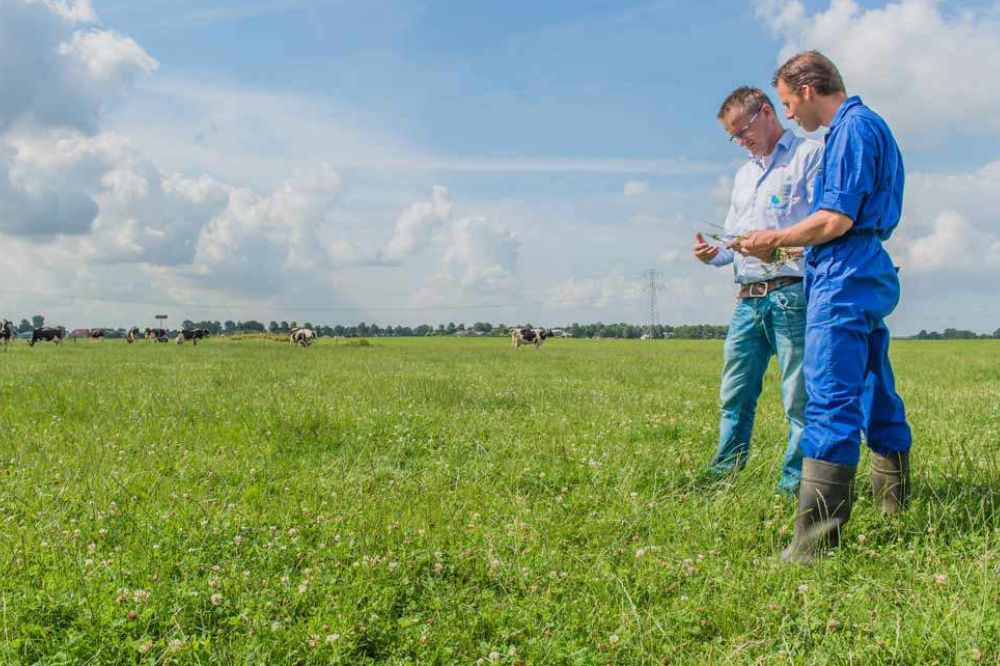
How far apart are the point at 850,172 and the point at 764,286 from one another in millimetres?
1619

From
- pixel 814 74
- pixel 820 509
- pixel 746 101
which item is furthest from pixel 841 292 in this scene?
pixel 746 101

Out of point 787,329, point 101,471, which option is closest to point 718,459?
point 787,329

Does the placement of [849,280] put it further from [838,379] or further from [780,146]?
[780,146]

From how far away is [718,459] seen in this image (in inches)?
262

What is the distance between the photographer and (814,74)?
4883 millimetres

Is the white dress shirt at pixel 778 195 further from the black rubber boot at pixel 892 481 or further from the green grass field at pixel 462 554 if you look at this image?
the green grass field at pixel 462 554

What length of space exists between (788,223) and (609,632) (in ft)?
12.3

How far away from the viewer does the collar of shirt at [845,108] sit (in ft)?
15.7

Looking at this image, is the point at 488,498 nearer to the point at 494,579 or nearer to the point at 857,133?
the point at 494,579

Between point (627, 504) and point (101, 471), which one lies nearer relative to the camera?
point (627, 504)

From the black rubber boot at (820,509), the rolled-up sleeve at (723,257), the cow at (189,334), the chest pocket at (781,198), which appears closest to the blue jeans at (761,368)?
the rolled-up sleeve at (723,257)

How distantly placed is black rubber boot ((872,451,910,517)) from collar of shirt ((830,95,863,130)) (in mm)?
2392

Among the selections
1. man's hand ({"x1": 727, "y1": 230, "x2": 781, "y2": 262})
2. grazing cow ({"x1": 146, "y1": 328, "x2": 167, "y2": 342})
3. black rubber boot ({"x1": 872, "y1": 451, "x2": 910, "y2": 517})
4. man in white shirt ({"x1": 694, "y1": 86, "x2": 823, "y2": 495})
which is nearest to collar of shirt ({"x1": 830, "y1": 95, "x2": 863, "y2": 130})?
man's hand ({"x1": 727, "y1": 230, "x2": 781, "y2": 262})

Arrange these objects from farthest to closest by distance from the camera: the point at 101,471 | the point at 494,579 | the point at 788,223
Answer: the point at 101,471 → the point at 788,223 → the point at 494,579
